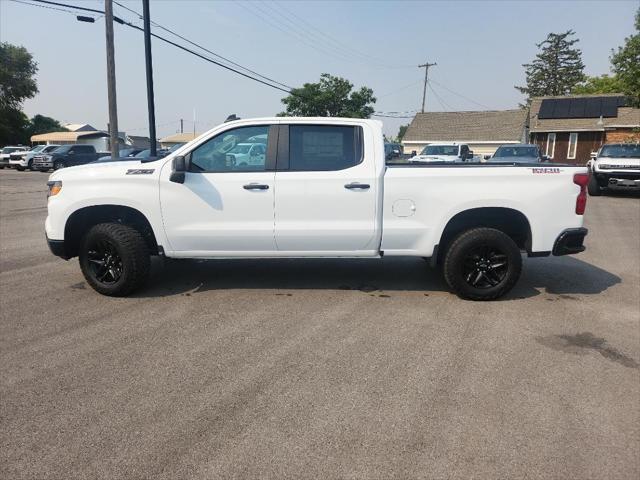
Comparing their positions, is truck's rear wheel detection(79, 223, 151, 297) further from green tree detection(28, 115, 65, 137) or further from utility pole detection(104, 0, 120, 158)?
green tree detection(28, 115, 65, 137)

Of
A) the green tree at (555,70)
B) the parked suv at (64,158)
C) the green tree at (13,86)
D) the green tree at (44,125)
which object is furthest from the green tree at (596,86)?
the green tree at (44,125)

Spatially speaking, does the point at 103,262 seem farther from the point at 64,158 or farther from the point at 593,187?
the point at 64,158

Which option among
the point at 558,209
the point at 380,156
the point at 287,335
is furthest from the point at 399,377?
the point at 558,209

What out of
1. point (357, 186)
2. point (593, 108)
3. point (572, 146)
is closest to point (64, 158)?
point (357, 186)

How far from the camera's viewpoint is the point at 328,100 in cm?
5638

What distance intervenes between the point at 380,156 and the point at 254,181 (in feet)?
4.42

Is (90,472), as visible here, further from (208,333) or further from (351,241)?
(351,241)

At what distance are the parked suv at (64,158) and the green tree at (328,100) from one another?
89.4 ft

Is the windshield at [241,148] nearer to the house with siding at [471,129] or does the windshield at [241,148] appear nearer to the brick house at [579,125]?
the brick house at [579,125]

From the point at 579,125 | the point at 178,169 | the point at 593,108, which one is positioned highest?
the point at 593,108

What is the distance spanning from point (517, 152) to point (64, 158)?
26601 mm

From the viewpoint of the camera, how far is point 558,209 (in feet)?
16.5

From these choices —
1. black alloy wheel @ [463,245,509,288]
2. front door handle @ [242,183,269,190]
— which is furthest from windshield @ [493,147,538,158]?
front door handle @ [242,183,269,190]

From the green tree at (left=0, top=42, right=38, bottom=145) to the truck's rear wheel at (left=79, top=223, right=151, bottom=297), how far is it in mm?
63898
